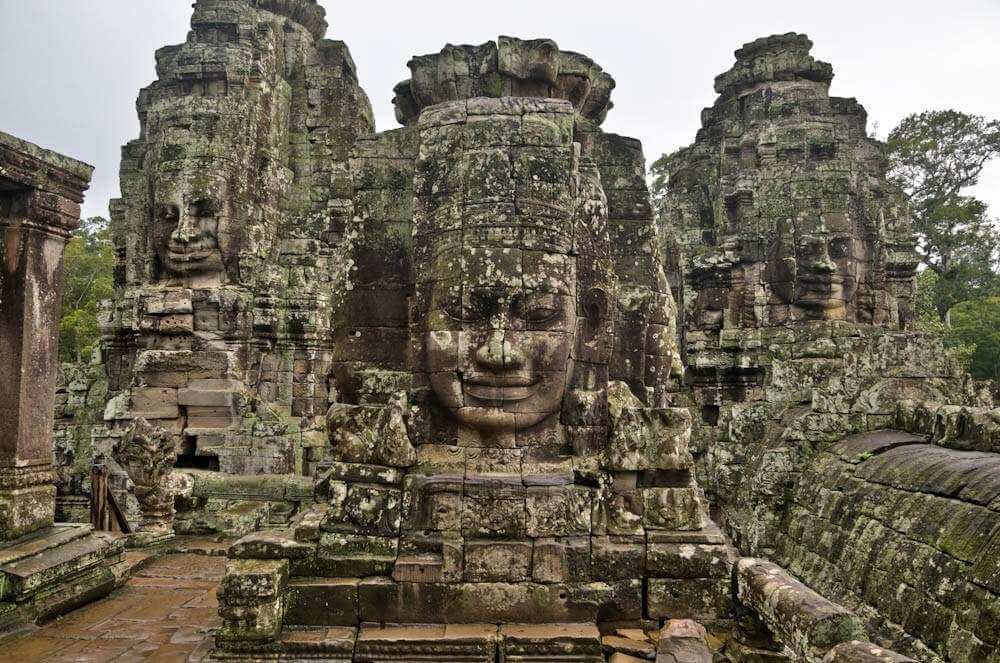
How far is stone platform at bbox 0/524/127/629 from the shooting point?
201 inches

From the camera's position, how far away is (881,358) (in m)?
8.02

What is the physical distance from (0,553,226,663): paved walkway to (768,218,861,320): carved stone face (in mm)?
10756

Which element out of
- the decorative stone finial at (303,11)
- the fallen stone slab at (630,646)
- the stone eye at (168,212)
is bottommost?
the fallen stone slab at (630,646)

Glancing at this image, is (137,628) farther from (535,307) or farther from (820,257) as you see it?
(820,257)

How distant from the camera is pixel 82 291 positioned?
3375 cm

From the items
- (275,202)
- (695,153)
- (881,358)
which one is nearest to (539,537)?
(881,358)

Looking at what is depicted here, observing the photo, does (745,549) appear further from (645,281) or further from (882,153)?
(882,153)

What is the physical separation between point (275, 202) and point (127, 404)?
4.11 m

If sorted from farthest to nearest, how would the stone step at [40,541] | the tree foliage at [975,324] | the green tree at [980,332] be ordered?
the green tree at [980,332] → the tree foliage at [975,324] → the stone step at [40,541]

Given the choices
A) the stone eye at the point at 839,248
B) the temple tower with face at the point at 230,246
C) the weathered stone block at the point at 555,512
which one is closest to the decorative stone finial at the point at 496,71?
the weathered stone block at the point at 555,512

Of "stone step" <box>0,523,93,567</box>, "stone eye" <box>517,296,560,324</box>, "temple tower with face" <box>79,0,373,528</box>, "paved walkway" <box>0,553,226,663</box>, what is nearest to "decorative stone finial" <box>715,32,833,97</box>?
"temple tower with face" <box>79,0,373,528</box>

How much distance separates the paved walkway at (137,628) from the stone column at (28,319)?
0.93 metres

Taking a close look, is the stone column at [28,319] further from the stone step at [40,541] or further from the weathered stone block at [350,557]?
the weathered stone block at [350,557]

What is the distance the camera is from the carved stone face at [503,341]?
475 centimetres
